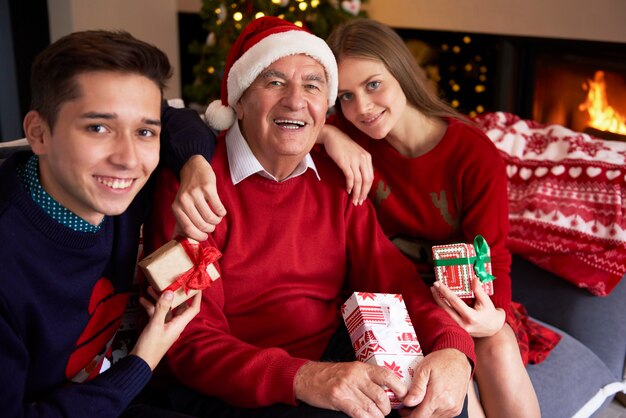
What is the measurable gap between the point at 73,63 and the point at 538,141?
1848mm

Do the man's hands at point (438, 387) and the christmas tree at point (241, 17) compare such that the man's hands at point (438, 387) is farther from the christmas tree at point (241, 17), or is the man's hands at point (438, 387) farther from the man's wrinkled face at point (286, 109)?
the christmas tree at point (241, 17)

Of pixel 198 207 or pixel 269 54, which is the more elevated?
pixel 269 54

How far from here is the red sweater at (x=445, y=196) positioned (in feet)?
6.61

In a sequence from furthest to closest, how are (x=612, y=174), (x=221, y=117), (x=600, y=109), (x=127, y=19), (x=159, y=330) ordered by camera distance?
(x=127, y=19)
(x=600, y=109)
(x=612, y=174)
(x=221, y=117)
(x=159, y=330)

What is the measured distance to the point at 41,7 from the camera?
14.6ft

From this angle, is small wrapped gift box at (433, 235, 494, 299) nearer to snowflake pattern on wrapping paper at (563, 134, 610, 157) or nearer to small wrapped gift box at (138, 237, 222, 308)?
small wrapped gift box at (138, 237, 222, 308)

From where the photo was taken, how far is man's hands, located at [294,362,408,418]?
56.9 inches

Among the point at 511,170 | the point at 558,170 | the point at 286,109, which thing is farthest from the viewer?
the point at 511,170

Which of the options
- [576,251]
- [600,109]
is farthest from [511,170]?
[600,109]

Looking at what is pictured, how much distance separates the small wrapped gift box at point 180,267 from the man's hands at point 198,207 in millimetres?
29

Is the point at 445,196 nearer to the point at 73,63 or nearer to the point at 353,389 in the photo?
the point at 353,389

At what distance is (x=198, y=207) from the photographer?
4.86 feet

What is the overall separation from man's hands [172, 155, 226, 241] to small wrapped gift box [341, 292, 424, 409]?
39 cm

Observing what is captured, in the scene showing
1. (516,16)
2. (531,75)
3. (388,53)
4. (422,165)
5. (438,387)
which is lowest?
(438,387)
